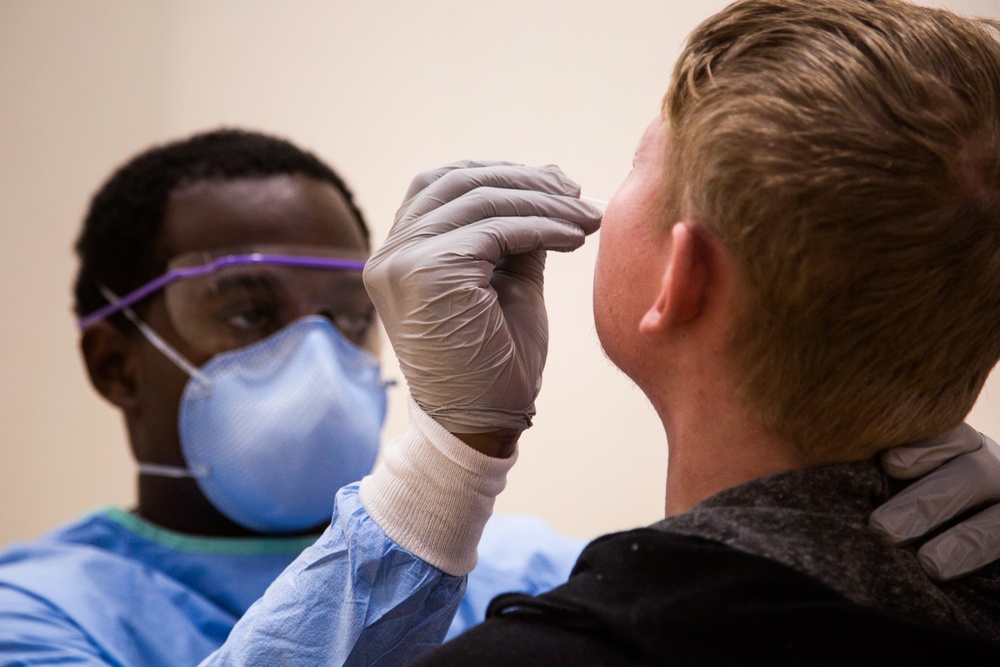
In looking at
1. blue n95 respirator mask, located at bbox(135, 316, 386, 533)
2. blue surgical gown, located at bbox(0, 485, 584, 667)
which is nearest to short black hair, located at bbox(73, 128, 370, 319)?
blue n95 respirator mask, located at bbox(135, 316, 386, 533)

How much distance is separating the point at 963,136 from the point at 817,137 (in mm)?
125

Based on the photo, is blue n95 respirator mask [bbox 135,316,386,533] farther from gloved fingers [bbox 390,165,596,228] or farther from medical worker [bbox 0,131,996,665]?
gloved fingers [bbox 390,165,596,228]

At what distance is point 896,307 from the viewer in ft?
2.56

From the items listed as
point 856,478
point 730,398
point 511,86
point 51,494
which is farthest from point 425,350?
point 51,494

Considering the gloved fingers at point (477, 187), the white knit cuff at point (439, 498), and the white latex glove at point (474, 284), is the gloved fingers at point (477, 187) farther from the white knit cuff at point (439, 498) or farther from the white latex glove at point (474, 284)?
the white knit cuff at point (439, 498)

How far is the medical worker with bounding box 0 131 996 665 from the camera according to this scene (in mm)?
1634

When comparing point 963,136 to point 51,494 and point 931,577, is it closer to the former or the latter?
point 931,577

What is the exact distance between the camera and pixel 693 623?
0.69 metres

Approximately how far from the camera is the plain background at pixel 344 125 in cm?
153

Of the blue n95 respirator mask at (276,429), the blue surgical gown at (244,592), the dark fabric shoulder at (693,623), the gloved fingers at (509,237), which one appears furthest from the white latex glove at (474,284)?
the blue n95 respirator mask at (276,429)

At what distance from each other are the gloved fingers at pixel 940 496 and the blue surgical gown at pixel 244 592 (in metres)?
0.49

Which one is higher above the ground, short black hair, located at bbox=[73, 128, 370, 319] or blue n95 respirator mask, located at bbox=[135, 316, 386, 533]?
short black hair, located at bbox=[73, 128, 370, 319]

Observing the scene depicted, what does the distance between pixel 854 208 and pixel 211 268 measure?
130cm

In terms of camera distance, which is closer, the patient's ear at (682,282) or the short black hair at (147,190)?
the patient's ear at (682,282)
